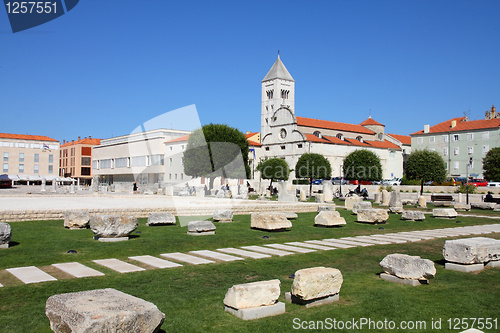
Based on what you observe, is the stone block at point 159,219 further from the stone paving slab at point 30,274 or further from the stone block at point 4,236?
the stone paving slab at point 30,274

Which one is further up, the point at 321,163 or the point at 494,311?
the point at 321,163

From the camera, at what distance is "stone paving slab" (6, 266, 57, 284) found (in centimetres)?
664

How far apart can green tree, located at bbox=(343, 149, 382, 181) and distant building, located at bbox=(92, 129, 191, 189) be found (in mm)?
33245

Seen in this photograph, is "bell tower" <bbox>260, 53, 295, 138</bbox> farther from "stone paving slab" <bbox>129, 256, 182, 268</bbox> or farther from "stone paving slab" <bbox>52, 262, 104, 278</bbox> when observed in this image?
"stone paving slab" <bbox>52, 262, 104, 278</bbox>

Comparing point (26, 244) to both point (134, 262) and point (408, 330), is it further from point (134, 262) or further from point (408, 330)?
point (408, 330)

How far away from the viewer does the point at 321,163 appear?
57438mm

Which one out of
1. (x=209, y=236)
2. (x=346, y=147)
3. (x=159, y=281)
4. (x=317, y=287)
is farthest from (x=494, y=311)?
(x=346, y=147)

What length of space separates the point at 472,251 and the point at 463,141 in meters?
70.3

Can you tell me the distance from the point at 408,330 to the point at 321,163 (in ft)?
175

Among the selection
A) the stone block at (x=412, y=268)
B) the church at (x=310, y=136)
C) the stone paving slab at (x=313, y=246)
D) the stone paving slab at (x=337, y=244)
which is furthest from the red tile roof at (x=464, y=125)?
the stone block at (x=412, y=268)

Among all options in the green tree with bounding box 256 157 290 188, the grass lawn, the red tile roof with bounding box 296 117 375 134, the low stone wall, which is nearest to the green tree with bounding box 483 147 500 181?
the green tree with bounding box 256 157 290 188

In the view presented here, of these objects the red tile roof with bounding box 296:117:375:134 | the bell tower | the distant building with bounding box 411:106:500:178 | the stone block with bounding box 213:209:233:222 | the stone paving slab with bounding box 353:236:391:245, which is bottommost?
the stone paving slab with bounding box 353:236:391:245

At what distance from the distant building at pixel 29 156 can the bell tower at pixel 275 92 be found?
151 ft

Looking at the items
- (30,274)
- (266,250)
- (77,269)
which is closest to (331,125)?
(266,250)
